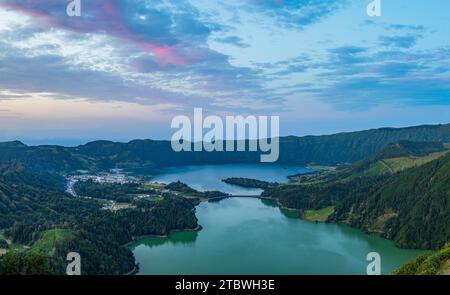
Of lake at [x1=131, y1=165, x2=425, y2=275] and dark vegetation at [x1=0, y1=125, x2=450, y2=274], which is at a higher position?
dark vegetation at [x1=0, y1=125, x2=450, y2=274]

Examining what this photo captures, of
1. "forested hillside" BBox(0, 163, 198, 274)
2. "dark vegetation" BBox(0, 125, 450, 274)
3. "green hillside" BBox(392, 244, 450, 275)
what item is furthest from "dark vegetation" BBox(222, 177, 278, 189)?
"green hillside" BBox(392, 244, 450, 275)

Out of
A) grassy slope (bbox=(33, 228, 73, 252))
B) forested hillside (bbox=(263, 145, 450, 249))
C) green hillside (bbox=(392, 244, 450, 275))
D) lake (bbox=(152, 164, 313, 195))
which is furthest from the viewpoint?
lake (bbox=(152, 164, 313, 195))

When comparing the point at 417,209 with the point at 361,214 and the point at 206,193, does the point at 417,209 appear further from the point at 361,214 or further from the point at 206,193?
the point at 206,193

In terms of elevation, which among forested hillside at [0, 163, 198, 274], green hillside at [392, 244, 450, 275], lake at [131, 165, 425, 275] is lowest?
lake at [131, 165, 425, 275]

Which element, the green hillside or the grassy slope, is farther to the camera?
the grassy slope

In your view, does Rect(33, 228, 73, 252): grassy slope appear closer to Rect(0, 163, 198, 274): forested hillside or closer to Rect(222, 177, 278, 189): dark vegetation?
Rect(0, 163, 198, 274): forested hillside

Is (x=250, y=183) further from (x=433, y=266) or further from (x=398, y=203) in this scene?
(x=433, y=266)

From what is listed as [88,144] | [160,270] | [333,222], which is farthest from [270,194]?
[88,144]

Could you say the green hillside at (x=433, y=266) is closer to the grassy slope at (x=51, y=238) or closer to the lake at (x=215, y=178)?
the grassy slope at (x=51, y=238)
